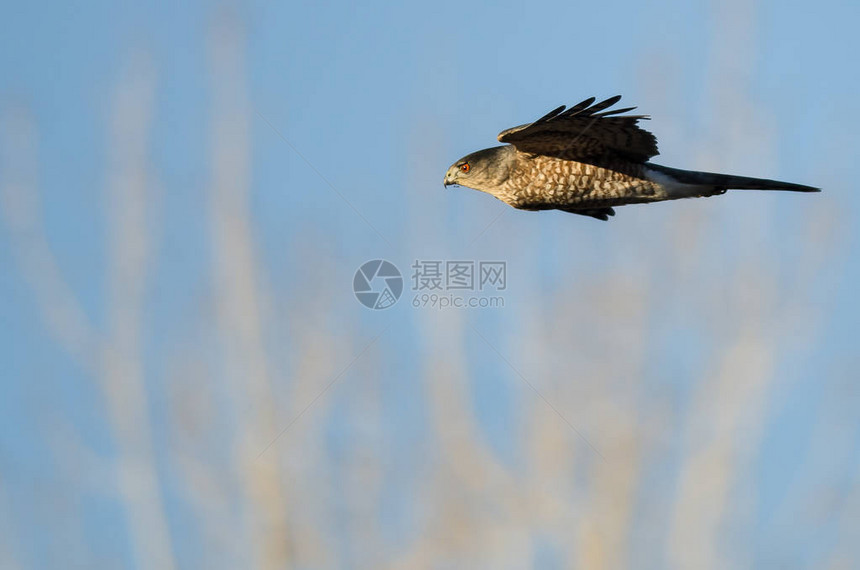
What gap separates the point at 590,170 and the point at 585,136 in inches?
10.2

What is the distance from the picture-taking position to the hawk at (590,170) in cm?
779

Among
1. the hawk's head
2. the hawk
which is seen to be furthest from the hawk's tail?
the hawk's head

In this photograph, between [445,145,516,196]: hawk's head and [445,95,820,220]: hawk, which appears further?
[445,145,516,196]: hawk's head

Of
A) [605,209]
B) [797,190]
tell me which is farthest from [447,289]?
[797,190]

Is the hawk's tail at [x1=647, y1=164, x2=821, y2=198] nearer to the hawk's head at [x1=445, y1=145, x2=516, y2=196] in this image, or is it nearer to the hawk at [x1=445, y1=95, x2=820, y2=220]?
the hawk at [x1=445, y1=95, x2=820, y2=220]

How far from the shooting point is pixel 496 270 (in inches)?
426

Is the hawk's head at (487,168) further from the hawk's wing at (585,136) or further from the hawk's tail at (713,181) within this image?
the hawk's tail at (713,181)

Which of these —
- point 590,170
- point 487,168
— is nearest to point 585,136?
point 590,170

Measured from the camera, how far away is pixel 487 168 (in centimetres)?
846

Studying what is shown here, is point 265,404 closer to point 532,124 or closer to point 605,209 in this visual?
point 605,209

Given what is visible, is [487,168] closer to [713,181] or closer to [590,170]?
[590,170]

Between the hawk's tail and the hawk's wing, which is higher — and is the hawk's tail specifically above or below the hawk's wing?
below

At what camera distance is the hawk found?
779 cm

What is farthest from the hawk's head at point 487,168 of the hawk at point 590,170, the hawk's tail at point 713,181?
the hawk's tail at point 713,181
